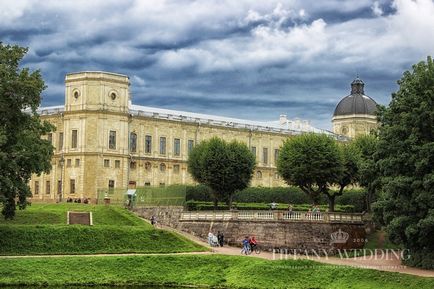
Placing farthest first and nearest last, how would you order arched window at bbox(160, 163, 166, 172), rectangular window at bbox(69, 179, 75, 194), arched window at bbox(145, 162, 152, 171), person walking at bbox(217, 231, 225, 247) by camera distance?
1. arched window at bbox(160, 163, 166, 172)
2. arched window at bbox(145, 162, 152, 171)
3. rectangular window at bbox(69, 179, 75, 194)
4. person walking at bbox(217, 231, 225, 247)

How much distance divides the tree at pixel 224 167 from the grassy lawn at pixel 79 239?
600 inches

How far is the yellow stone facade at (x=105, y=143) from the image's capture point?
9312 cm

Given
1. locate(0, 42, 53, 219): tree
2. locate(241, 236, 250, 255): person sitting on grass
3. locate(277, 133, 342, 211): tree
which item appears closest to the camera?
locate(0, 42, 53, 219): tree

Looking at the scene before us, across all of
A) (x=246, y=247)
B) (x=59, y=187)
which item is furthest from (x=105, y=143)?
(x=246, y=247)

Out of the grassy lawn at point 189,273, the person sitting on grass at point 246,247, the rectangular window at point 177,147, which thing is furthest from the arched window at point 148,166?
the grassy lawn at point 189,273

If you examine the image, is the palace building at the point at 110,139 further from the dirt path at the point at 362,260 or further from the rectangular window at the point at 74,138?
the dirt path at the point at 362,260

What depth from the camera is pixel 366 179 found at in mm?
57781

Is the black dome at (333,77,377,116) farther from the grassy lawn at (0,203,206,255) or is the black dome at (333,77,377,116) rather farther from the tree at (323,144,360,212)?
the grassy lawn at (0,203,206,255)

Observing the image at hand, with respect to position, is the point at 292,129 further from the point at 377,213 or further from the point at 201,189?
the point at 377,213

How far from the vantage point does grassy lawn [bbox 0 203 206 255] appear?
2137 inches

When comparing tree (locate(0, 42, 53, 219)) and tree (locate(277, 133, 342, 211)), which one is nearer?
tree (locate(0, 42, 53, 219))

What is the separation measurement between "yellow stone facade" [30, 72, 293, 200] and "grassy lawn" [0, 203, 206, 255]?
98.7 ft

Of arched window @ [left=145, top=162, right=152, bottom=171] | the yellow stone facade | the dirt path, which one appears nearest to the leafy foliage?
the dirt path

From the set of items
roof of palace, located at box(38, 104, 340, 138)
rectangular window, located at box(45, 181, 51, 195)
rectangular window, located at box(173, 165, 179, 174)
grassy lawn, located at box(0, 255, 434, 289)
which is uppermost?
roof of palace, located at box(38, 104, 340, 138)
